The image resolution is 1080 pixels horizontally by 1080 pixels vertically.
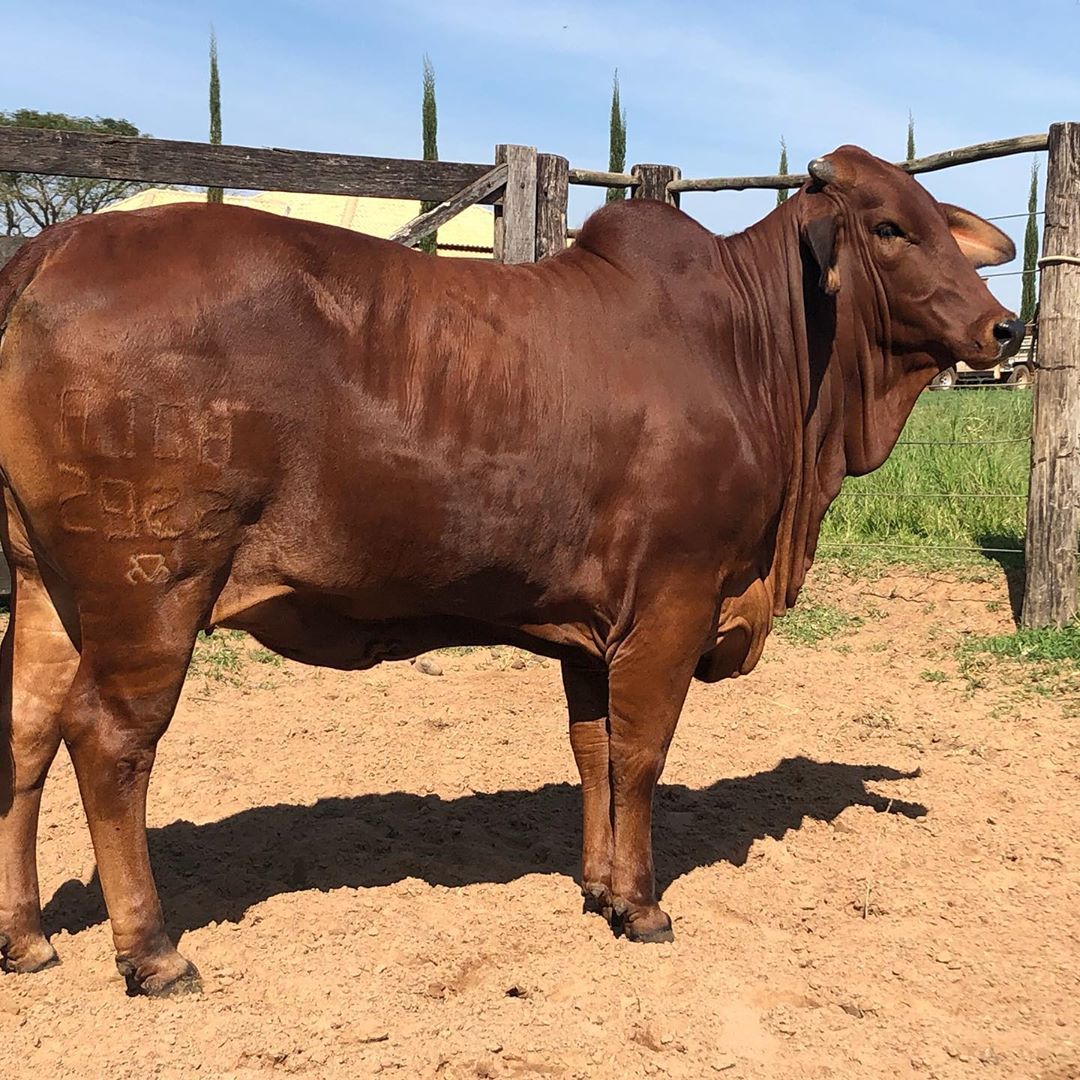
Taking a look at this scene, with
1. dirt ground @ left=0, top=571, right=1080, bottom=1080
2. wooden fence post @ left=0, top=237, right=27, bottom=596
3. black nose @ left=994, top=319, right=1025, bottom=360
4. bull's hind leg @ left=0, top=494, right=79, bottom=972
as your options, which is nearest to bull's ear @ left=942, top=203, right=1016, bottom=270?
black nose @ left=994, top=319, right=1025, bottom=360

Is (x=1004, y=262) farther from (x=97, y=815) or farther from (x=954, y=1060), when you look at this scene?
(x=97, y=815)

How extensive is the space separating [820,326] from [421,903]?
2360 mm

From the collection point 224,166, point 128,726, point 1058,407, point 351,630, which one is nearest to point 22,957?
Answer: point 128,726

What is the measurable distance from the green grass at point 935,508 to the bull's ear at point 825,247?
4481 mm

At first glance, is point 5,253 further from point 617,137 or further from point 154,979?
point 617,137

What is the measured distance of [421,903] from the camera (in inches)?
153

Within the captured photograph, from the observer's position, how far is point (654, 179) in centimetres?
791

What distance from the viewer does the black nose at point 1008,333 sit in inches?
152

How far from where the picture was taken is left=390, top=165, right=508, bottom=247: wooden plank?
21.2ft

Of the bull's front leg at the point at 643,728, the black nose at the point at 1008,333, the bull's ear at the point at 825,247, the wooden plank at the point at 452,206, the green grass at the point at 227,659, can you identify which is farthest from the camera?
the wooden plank at the point at 452,206

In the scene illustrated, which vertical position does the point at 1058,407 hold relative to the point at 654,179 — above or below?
below

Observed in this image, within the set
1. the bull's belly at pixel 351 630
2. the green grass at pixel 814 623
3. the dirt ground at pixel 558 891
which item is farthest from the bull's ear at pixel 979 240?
the green grass at pixel 814 623

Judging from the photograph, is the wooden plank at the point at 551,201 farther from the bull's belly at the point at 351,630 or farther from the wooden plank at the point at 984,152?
the bull's belly at the point at 351,630

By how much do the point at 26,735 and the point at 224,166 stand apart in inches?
144
